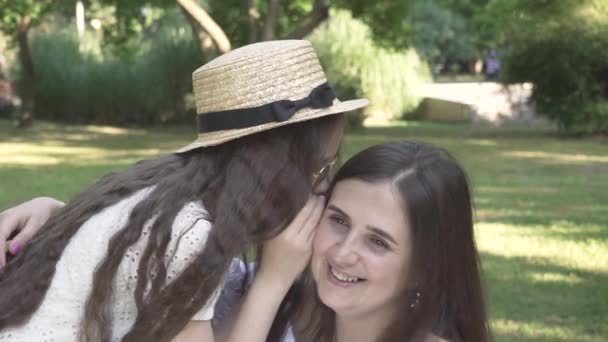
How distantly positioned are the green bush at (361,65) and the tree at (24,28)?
6.46m

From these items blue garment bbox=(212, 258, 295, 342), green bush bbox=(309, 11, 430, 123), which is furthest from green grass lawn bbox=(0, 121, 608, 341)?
blue garment bbox=(212, 258, 295, 342)

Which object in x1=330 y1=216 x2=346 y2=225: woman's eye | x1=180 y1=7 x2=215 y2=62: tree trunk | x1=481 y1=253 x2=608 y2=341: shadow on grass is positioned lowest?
x1=481 y1=253 x2=608 y2=341: shadow on grass

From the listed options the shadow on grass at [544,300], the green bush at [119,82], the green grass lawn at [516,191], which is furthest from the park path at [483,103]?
the shadow on grass at [544,300]

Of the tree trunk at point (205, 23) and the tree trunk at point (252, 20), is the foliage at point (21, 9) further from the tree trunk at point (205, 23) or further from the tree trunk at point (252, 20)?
the tree trunk at point (252, 20)

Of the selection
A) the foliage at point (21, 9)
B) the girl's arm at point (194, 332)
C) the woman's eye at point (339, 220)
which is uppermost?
the foliage at point (21, 9)

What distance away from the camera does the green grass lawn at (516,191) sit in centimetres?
549

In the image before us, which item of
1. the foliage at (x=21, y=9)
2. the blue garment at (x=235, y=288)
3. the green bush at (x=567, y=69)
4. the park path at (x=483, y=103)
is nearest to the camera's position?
the blue garment at (x=235, y=288)

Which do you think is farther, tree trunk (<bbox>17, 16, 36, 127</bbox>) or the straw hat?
tree trunk (<bbox>17, 16, 36, 127</bbox>)

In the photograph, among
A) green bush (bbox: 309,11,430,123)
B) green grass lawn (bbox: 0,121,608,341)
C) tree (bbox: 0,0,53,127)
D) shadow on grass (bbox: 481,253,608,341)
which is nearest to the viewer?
shadow on grass (bbox: 481,253,608,341)

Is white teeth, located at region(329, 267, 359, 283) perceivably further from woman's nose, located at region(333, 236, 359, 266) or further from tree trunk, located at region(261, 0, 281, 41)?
tree trunk, located at region(261, 0, 281, 41)

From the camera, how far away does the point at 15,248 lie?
2154mm

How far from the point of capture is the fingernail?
2145 millimetres

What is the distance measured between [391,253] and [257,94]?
19.3 inches

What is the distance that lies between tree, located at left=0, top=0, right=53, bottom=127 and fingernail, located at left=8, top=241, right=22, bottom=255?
603 inches
